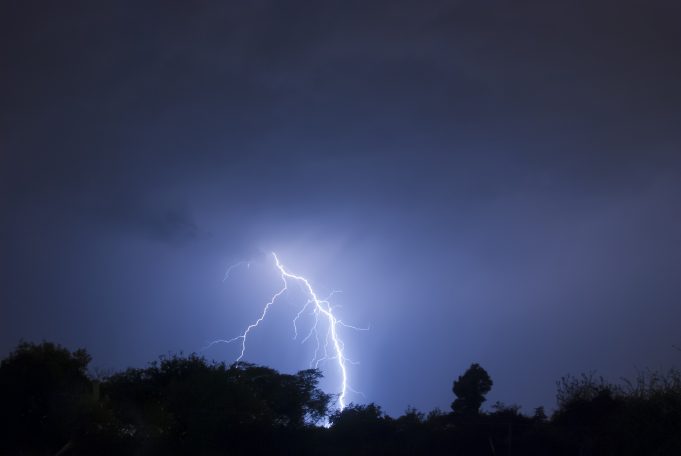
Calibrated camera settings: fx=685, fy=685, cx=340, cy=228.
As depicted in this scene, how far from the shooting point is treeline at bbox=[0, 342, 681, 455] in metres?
36.4

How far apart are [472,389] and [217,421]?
76.8 feet

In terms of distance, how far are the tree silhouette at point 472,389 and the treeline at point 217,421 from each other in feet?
29.5

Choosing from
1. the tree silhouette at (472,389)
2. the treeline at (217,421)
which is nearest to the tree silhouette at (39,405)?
the treeline at (217,421)

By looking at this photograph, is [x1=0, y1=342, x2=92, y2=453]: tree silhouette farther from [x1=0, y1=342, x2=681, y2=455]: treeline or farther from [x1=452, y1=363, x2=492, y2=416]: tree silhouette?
[x1=452, y1=363, x2=492, y2=416]: tree silhouette

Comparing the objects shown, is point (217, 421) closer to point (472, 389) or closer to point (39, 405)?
point (39, 405)

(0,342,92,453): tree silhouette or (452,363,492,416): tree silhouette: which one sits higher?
(452,363,492,416): tree silhouette

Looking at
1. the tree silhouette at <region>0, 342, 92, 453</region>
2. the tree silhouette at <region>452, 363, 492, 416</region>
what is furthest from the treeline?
the tree silhouette at <region>452, 363, 492, 416</region>

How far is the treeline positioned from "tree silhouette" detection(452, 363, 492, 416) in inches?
354

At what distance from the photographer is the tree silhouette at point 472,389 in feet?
182

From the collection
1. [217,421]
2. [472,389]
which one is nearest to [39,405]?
[217,421]

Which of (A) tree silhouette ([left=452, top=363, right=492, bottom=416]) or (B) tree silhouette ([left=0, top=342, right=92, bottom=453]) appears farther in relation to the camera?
(A) tree silhouette ([left=452, top=363, right=492, bottom=416])

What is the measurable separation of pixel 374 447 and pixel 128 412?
48.6 ft

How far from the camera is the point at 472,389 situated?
55.8m

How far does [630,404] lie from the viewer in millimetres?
31719
